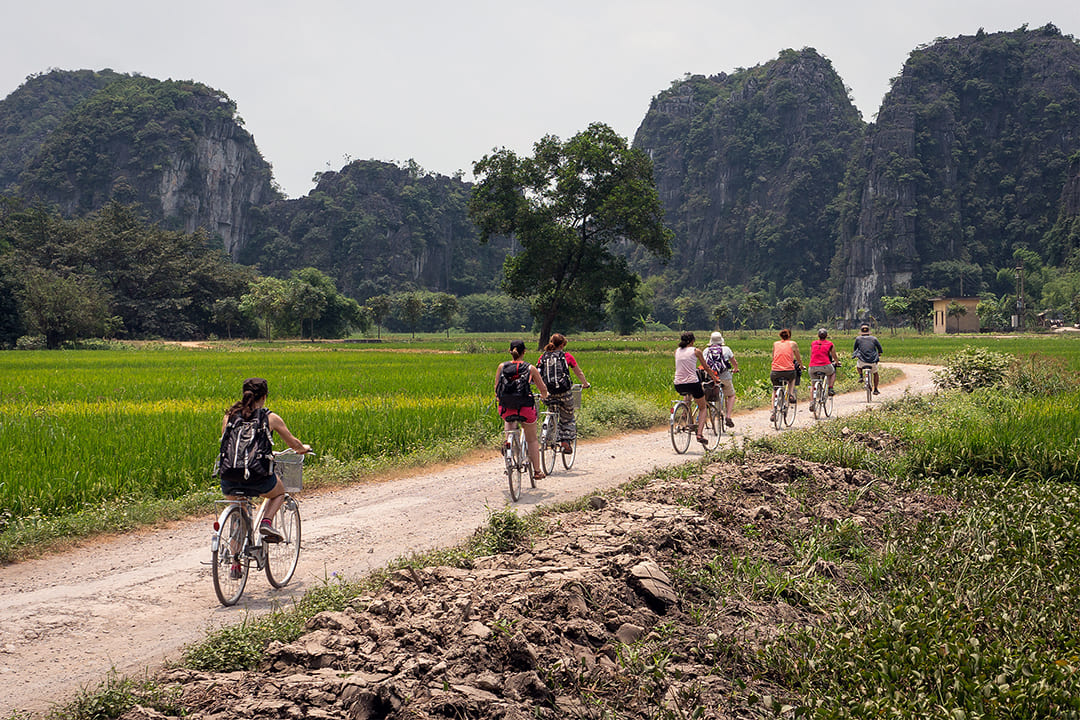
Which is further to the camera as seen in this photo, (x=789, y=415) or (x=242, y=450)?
(x=789, y=415)

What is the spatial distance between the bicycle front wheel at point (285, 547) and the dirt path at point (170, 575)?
0.12 metres

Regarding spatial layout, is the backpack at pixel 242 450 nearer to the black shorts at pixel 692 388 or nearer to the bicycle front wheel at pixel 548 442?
the bicycle front wheel at pixel 548 442

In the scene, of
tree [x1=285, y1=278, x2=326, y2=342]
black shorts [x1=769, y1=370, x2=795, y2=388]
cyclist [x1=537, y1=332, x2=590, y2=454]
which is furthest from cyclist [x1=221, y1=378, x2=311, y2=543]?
tree [x1=285, y1=278, x2=326, y2=342]

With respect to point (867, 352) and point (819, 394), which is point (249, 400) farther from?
point (867, 352)

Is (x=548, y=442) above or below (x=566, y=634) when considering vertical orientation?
above

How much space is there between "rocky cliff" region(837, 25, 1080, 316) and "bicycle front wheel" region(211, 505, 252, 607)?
169 meters

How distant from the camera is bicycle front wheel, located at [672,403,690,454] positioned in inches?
494

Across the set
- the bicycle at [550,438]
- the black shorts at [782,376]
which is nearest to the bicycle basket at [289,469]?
the bicycle at [550,438]

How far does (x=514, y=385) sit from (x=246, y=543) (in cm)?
428

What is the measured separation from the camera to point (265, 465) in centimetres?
583

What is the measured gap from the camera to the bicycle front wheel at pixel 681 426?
12.5 m

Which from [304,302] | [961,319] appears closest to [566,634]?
[304,302]

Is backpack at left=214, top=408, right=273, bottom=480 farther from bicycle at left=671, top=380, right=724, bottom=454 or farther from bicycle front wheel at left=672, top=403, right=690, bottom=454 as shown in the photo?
bicycle front wheel at left=672, top=403, right=690, bottom=454

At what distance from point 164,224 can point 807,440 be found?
162919 mm
